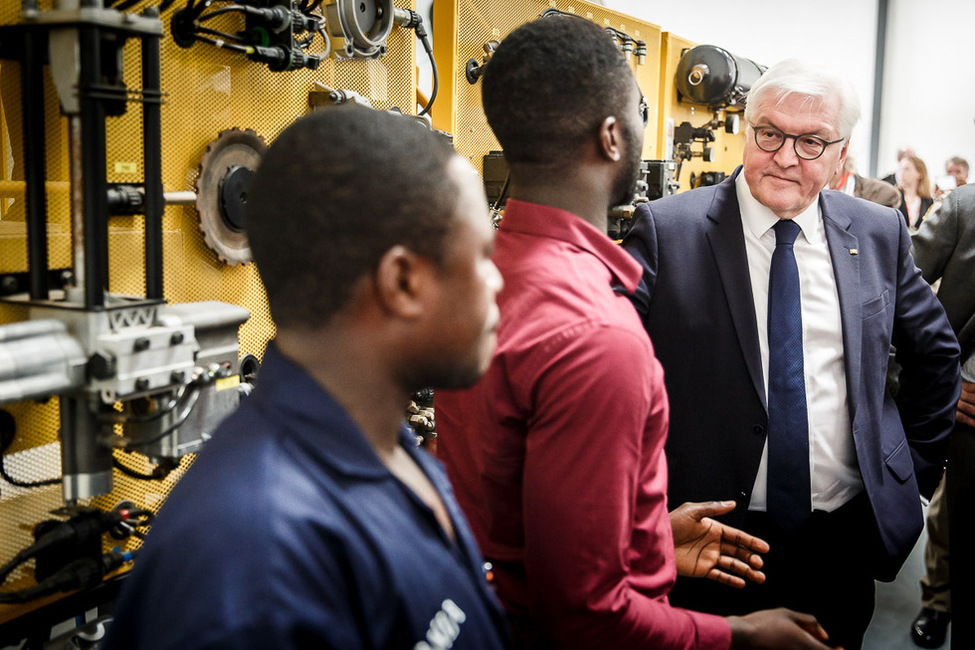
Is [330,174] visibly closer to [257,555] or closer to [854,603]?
[257,555]

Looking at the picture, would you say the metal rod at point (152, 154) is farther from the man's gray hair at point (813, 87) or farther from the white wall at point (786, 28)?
the white wall at point (786, 28)

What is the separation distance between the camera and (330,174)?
0.78m

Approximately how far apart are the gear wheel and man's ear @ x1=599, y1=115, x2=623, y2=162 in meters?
1.16

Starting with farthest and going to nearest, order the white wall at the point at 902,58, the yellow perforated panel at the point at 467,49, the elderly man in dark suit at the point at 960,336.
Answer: the white wall at the point at 902,58
the yellow perforated panel at the point at 467,49
the elderly man in dark suit at the point at 960,336

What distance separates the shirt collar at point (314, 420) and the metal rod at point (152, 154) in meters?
0.82

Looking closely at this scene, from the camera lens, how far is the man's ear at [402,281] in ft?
2.59

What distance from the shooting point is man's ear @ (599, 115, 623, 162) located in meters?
1.31

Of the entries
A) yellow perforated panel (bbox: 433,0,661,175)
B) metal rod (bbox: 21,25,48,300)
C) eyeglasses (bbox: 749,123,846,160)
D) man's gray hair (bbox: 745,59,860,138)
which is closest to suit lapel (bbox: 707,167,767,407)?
eyeglasses (bbox: 749,123,846,160)

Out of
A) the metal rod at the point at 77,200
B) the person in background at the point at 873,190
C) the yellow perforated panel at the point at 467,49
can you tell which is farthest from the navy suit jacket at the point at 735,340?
the person in background at the point at 873,190

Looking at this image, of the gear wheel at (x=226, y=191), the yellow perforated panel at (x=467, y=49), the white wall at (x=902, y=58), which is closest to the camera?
the gear wheel at (x=226, y=191)

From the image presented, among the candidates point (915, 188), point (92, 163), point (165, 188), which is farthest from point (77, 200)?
point (915, 188)

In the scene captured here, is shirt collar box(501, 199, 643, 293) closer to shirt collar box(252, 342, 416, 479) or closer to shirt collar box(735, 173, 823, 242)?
shirt collar box(252, 342, 416, 479)

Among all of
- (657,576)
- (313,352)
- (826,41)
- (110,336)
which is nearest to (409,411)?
(110,336)

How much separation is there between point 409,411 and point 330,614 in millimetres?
1912
